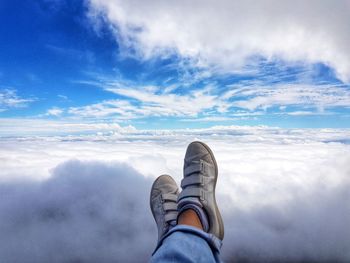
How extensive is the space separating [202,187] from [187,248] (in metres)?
1.41

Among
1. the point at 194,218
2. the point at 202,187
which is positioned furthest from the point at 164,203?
the point at 194,218

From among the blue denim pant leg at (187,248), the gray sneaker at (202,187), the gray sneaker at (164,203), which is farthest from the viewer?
the gray sneaker at (164,203)

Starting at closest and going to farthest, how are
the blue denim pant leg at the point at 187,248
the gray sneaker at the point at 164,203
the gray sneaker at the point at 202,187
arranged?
the blue denim pant leg at the point at 187,248 < the gray sneaker at the point at 202,187 < the gray sneaker at the point at 164,203

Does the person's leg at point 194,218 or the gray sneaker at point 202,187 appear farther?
the gray sneaker at point 202,187

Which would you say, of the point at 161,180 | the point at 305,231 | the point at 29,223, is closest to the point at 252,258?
the point at 305,231

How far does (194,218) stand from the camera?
246 centimetres

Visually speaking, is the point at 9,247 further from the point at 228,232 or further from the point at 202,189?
the point at 202,189

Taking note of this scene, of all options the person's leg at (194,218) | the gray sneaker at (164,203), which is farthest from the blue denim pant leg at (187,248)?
the gray sneaker at (164,203)

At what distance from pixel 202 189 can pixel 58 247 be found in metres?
146

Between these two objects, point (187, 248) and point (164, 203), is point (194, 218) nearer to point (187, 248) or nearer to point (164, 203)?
point (187, 248)

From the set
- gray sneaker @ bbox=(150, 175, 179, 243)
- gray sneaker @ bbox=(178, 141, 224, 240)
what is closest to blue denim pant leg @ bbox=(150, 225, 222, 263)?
gray sneaker @ bbox=(178, 141, 224, 240)

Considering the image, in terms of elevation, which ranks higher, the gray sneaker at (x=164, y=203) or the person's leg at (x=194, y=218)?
the person's leg at (x=194, y=218)

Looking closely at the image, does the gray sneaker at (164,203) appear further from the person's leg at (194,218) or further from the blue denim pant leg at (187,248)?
the blue denim pant leg at (187,248)

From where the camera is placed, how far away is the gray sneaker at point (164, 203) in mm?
3025
